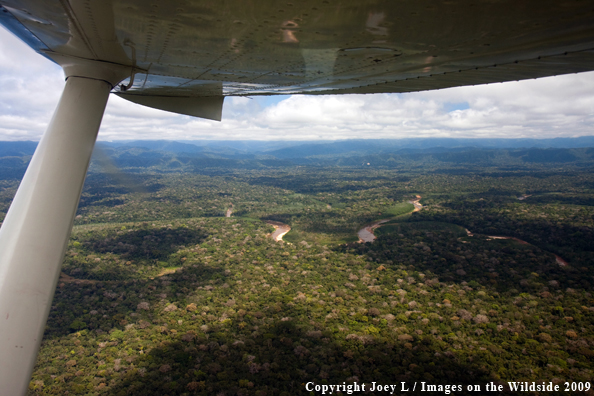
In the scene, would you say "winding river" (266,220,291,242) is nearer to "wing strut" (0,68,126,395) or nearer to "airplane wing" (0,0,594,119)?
"airplane wing" (0,0,594,119)

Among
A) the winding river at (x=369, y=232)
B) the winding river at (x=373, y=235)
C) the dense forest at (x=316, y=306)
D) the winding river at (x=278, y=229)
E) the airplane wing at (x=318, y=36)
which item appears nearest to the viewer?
the airplane wing at (x=318, y=36)

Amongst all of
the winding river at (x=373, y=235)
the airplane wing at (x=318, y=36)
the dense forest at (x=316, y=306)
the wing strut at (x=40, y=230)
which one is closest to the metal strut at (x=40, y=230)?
the wing strut at (x=40, y=230)

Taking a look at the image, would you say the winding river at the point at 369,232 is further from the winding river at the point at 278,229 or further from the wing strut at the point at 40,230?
the wing strut at the point at 40,230

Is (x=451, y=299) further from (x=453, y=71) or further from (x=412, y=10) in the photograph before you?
(x=412, y=10)

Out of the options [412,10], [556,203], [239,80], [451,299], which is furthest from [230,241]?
[556,203]

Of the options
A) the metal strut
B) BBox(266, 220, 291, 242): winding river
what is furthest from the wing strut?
BBox(266, 220, 291, 242): winding river

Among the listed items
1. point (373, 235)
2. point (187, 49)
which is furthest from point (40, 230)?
point (373, 235)
